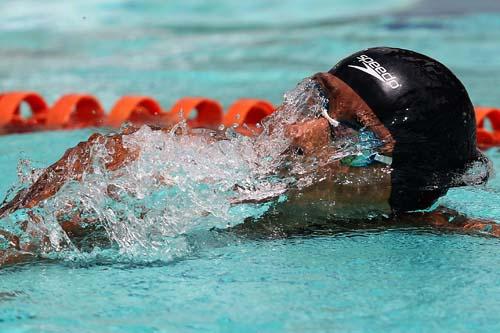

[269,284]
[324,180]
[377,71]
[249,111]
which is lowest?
[269,284]

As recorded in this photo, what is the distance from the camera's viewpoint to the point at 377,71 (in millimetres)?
2064

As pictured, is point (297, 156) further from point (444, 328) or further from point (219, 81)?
point (219, 81)

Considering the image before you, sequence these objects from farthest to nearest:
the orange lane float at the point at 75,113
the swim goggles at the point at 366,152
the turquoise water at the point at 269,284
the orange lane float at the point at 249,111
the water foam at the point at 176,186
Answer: the orange lane float at the point at 75,113, the orange lane float at the point at 249,111, the swim goggles at the point at 366,152, the water foam at the point at 176,186, the turquoise water at the point at 269,284

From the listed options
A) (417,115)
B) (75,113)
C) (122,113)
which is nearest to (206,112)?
(122,113)

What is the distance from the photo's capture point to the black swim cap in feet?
6.68

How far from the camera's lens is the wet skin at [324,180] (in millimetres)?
2051

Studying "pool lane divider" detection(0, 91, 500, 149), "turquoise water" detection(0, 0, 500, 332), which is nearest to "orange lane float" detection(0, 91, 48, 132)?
"pool lane divider" detection(0, 91, 500, 149)

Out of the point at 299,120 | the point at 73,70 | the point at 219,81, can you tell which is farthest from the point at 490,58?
the point at 299,120

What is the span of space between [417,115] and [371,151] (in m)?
0.14

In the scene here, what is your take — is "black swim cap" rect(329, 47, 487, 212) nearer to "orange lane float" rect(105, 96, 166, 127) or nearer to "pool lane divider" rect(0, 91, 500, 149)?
"pool lane divider" rect(0, 91, 500, 149)

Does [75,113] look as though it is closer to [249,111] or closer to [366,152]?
[249,111]

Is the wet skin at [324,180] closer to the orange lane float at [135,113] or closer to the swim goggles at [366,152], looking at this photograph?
the swim goggles at [366,152]

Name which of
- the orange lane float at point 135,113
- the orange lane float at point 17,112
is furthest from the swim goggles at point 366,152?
the orange lane float at point 17,112

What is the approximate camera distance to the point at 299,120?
Answer: 2133mm
